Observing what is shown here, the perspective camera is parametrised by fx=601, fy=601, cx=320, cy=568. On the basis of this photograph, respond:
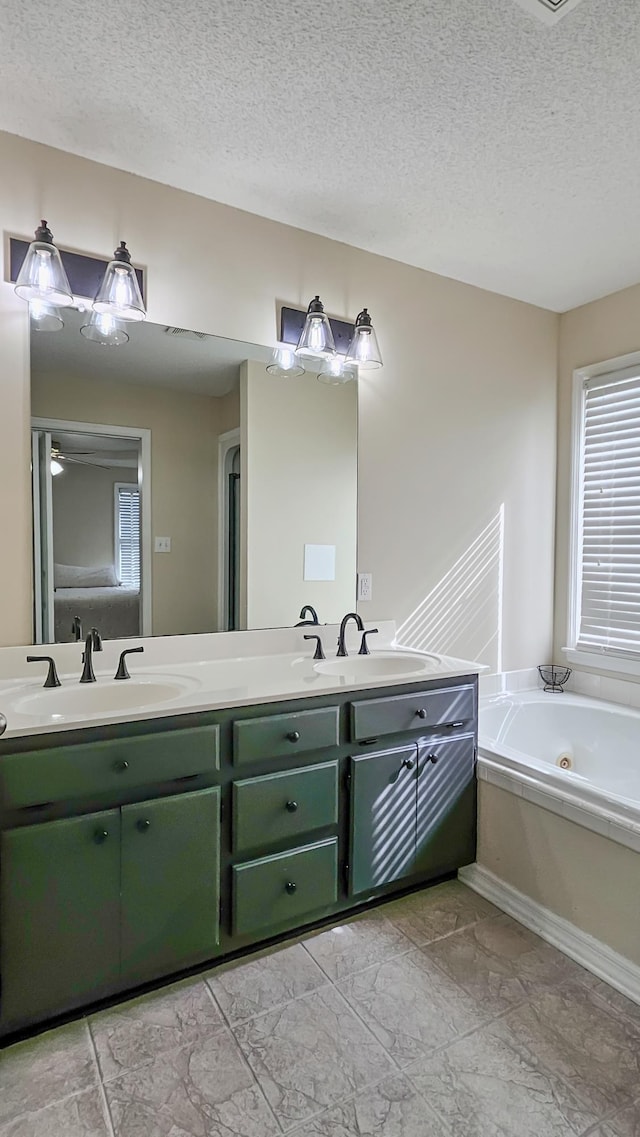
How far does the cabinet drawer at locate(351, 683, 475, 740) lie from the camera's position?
6.68 feet

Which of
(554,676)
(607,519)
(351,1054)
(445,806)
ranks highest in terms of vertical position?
(607,519)

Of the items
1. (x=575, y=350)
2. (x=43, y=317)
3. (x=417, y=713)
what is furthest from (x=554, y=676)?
(x=43, y=317)

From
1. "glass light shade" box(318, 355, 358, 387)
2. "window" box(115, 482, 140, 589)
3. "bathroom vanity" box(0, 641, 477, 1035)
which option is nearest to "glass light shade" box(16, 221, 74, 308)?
"window" box(115, 482, 140, 589)

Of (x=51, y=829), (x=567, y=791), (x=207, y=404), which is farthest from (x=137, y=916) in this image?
(x=207, y=404)

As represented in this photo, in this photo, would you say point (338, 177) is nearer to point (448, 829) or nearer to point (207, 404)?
point (207, 404)

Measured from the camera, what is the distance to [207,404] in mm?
2316

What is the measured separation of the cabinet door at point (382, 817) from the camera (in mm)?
2043

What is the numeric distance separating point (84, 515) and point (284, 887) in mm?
1397

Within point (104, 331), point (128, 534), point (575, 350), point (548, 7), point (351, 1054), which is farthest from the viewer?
point (575, 350)

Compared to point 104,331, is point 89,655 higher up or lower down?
lower down

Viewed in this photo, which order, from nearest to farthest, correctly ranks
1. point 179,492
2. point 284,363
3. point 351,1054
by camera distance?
point 351,1054 < point 179,492 < point 284,363

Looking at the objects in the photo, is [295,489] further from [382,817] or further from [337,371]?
[382,817]

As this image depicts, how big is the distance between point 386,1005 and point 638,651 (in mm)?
1996

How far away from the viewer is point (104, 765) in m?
1.59
